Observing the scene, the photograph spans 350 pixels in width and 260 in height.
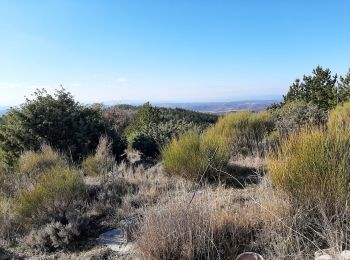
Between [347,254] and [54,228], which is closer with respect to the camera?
[347,254]

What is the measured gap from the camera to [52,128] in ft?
32.7

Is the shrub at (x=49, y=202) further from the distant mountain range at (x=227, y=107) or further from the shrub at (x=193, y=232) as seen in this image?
the distant mountain range at (x=227, y=107)

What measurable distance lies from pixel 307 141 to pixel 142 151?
7.79m

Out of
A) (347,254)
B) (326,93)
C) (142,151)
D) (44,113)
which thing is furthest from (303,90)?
(347,254)

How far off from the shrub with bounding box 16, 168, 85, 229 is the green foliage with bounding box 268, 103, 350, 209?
2.73m

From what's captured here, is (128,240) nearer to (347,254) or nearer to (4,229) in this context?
(4,229)

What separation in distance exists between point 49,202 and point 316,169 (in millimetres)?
3451

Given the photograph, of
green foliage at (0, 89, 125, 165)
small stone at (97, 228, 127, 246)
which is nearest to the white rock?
small stone at (97, 228, 127, 246)

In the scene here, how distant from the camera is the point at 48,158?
7.77 m

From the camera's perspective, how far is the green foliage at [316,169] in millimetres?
3393

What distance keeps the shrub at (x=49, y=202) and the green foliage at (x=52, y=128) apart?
14.5 ft

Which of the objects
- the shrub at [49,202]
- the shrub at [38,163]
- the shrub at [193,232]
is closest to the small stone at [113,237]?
the shrub at [49,202]

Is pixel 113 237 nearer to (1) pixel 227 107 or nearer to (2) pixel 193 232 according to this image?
(2) pixel 193 232

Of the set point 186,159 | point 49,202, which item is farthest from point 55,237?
point 186,159
